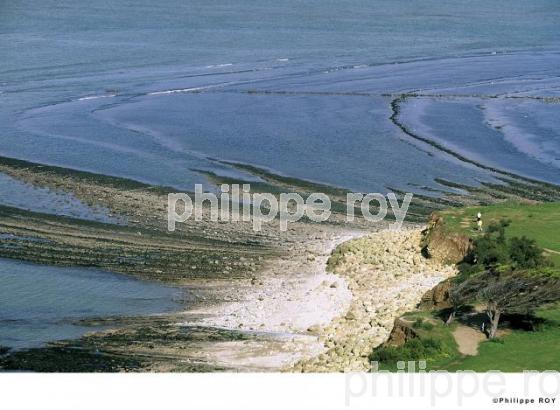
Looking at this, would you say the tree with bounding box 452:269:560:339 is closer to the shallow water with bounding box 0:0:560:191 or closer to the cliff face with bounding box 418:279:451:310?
the cliff face with bounding box 418:279:451:310

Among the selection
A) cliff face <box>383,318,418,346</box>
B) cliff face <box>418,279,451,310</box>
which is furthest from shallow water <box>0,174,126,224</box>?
cliff face <box>383,318,418,346</box>

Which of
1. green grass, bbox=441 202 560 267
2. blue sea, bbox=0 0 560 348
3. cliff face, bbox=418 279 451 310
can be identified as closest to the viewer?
cliff face, bbox=418 279 451 310

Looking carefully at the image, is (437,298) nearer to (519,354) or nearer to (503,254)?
(503,254)

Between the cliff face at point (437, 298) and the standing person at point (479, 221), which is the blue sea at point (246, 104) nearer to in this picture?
the cliff face at point (437, 298)

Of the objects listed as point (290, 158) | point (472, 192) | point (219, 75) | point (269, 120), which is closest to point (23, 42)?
point (219, 75)

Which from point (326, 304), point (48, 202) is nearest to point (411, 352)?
point (326, 304)
